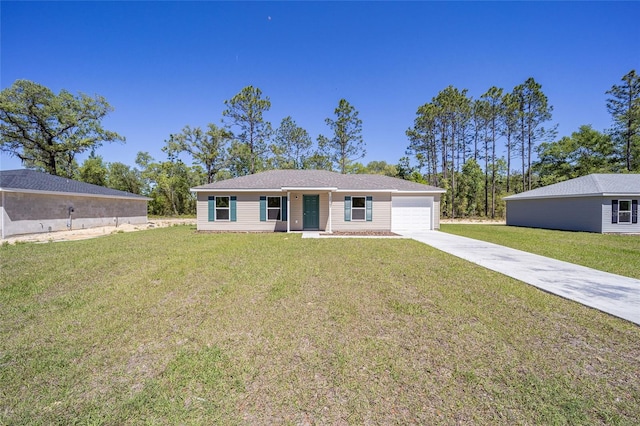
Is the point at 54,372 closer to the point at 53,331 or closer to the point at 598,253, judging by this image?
the point at 53,331

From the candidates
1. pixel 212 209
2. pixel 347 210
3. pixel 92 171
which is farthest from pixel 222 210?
pixel 92 171

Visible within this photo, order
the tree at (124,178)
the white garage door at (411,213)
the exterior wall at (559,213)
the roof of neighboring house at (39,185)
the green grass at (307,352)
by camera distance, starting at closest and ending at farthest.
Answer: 1. the green grass at (307,352)
2. the roof of neighboring house at (39,185)
3. the exterior wall at (559,213)
4. the white garage door at (411,213)
5. the tree at (124,178)

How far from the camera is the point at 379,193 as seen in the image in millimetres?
14242

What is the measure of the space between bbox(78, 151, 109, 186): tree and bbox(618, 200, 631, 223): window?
45.9 m

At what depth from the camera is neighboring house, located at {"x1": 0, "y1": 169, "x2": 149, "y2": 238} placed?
1251 cm

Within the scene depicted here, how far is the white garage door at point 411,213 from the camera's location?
610 inches

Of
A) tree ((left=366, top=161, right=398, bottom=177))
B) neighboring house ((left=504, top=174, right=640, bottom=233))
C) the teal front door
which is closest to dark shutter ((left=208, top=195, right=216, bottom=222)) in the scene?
the teal front door

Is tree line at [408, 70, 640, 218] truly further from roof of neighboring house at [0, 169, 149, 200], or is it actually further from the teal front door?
roof of neighboring house at [0, 169, 149, 200]

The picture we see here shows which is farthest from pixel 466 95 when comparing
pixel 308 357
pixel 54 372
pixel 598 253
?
pixel 54 372

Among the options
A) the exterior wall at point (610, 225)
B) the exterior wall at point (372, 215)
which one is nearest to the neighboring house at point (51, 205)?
the exterior wall at point (372, 215)

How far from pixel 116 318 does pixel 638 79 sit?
40.1 m

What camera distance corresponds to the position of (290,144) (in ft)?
102

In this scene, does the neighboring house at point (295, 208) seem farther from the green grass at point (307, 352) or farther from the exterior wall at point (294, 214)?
the green grass at point (307, 352)

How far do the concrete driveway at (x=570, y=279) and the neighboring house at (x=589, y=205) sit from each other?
36.6 ft
